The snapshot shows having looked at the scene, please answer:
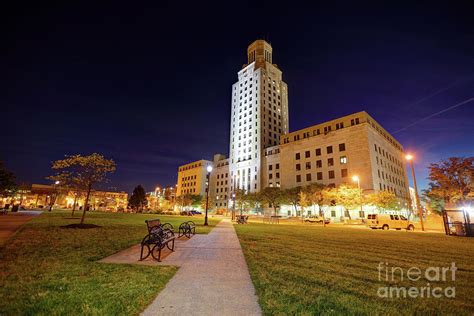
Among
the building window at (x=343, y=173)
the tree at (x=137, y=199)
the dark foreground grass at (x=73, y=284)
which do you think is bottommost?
the dark foreground grass at (x=73, y=284)

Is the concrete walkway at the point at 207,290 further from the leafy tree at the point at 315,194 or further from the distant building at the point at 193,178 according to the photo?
the distant building at the point at 193,178

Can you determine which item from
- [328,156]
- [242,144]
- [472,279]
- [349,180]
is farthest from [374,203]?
[242,144]

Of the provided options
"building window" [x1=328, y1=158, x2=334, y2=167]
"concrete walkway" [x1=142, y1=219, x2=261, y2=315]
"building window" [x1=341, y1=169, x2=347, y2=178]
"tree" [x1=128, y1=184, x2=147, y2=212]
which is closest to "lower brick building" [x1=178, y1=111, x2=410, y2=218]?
"building window" [x1=341, y1=169, x2=347, y2=178]

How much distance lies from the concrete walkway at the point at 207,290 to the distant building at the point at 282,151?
58660 millimetres

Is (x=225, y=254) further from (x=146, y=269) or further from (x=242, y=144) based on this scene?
(x=242, y=144)

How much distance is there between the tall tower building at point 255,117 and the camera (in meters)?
94.6

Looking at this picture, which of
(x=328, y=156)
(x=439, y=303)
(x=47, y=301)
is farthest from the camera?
(x=328, y=156)

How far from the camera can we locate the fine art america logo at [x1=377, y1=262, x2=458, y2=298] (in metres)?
4.95

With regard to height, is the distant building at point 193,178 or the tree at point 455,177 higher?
the distant building at point 193,178

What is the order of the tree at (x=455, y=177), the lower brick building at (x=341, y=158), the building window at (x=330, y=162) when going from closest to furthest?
1. the tree at (x=455, y=177)
2. the lower brick building at (x=341, y=158)
3. the building window at (x=330, y=162)

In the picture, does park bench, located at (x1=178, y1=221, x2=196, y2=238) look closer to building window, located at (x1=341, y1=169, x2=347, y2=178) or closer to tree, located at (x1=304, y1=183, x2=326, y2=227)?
tree, located at (x1=304, y1=183, x2=326, y2=227)

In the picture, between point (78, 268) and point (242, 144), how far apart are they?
95630 mm

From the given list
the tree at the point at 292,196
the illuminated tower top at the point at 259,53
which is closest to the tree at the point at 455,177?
the tree at the point at 292,196

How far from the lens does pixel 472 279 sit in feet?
19.8
